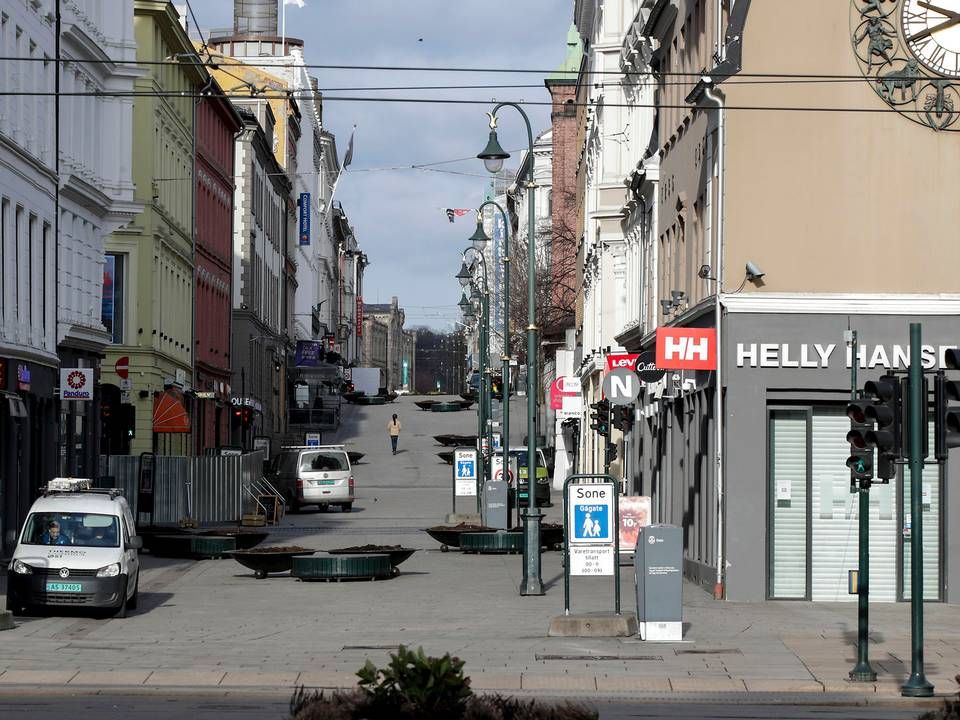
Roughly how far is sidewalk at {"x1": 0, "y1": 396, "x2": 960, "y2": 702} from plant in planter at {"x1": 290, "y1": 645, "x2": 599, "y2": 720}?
6.73m

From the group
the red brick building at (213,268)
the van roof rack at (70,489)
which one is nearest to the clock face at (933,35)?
the van roof rack at (70,489)

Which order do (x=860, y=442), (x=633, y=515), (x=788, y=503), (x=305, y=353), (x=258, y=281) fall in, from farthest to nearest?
(x=305, y=353)
(x=258, y=281)
(x=788, y=503)
(x=633, y=515)
(x=860, y=442)

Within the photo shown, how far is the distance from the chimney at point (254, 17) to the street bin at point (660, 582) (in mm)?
102410

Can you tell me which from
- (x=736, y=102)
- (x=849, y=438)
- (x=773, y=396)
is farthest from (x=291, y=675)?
(x=736, y=102)

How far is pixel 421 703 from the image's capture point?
10.1 metres

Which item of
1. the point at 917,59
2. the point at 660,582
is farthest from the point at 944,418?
the point at 917,59

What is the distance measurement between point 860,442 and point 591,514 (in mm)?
5520

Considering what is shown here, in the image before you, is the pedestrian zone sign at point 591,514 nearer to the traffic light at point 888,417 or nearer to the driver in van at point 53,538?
the traffic light at point 888,417

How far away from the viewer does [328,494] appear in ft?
183

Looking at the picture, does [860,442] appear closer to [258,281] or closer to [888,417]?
[888,417]

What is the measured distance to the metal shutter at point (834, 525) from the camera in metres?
26.5

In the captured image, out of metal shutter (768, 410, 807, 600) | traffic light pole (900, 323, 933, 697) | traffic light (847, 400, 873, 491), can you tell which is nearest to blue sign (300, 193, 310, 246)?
metal shutter (768, 410, 807, 600)

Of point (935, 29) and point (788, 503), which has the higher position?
point (935, 29)

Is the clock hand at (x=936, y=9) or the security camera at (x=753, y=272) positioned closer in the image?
the security camera at (x=753, y=272)
